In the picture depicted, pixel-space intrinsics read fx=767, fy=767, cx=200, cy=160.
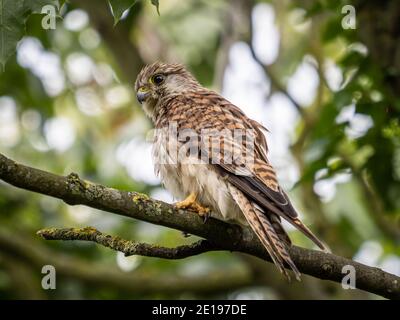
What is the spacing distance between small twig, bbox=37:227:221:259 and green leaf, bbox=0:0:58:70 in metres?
0.87

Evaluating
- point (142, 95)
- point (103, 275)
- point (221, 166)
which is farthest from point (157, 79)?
point (103, 275)

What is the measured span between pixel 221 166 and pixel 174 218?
89 centimetres

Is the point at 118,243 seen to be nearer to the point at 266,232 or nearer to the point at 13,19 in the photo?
the point at 266,232

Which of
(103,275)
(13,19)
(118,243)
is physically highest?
(103,275)

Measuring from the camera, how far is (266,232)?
13.5 ft

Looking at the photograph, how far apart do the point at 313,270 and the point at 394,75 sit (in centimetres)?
190

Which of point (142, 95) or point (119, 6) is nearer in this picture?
point (119, 6)

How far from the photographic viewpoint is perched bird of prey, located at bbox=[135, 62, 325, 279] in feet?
13.9

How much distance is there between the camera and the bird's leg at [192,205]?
4389 millimetres

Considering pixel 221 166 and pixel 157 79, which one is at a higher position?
pixel 157 79

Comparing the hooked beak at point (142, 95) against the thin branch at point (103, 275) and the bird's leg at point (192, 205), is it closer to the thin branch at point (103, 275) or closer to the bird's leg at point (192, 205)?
the bird's leg at point (192, 205)

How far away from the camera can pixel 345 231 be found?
793cm

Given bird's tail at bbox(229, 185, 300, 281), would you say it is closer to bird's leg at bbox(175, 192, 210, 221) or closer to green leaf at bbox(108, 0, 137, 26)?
bird's leg at bbox(175, 192, 210, 221)

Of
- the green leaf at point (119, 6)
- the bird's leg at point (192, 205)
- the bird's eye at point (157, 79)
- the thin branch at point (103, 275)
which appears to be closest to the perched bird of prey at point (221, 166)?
the bird's leg at point (192, 205)
